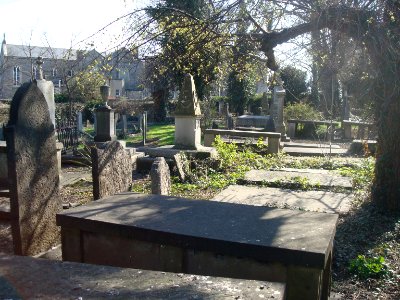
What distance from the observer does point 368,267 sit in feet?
14.3

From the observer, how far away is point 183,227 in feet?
9.69

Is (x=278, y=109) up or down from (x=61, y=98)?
down

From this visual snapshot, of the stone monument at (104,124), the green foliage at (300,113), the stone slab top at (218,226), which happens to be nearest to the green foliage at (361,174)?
the stone slab top at (218,226)

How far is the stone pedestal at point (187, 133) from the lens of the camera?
1157 centimetres

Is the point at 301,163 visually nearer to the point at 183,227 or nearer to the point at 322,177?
the point at 322,177

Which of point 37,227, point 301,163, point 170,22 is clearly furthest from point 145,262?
point 301,163

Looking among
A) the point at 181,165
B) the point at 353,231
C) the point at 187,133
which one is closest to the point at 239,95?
the point at 187,133

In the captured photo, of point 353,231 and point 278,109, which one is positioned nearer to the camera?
point 353,231

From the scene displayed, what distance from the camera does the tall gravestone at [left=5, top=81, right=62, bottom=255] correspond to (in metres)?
3.89

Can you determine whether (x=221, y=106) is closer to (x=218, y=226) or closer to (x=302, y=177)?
(x=302, y=177)

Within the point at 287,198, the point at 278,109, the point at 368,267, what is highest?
the point at 278,109

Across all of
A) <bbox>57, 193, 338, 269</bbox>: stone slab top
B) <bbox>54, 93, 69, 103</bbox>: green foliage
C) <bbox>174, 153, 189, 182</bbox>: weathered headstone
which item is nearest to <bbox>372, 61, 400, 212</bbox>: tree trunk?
<bbox>57, 193, 338, 269</bbox>: stone slab top

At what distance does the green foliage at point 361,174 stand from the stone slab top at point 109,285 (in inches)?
233

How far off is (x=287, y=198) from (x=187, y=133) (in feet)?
16.0
